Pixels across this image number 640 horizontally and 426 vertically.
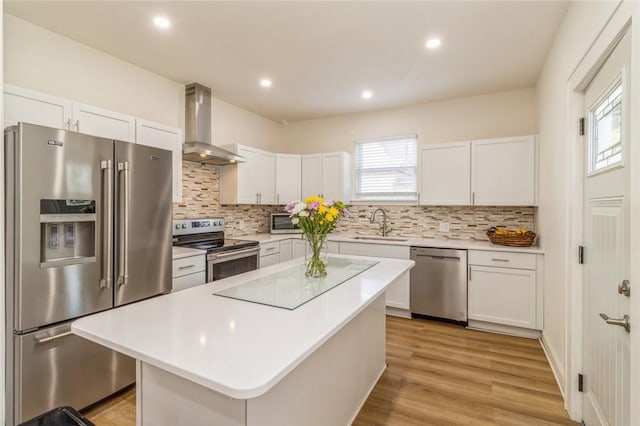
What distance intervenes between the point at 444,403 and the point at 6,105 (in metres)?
3.44

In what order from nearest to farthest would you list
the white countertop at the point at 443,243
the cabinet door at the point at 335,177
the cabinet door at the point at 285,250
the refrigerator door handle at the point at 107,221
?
the refrigerator door handle at the point at 107,221
the white countertop at the point at 443,243
the cabinet door at the point at 285,250
the cabinet door at the point at 335,177

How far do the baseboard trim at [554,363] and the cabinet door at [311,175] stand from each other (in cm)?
305

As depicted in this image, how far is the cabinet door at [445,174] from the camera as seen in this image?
364 cm

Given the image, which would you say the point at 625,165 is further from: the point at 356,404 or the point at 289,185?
the point at 289,185

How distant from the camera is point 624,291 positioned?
1294 millimetres

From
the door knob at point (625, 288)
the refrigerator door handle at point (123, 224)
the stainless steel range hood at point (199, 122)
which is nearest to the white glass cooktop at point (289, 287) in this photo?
the refrigerator door handle at point (123, 224)

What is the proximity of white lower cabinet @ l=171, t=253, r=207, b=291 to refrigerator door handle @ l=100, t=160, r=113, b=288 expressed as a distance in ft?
1.91

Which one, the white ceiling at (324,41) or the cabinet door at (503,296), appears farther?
the cabinet door at (503,296)

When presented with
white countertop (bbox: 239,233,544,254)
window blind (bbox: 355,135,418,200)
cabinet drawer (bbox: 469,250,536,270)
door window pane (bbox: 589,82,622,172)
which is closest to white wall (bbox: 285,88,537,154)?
window blind (bbox: 355,135,418,200)

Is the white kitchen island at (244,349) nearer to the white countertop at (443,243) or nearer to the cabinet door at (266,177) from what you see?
the white countertop at (443,243)

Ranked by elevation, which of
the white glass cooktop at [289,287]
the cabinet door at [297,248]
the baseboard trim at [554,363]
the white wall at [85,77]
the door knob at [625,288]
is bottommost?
the baseboard trim at [554,363]

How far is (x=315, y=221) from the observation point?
6.52 ft

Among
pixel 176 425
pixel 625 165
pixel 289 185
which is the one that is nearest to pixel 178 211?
pixel 289 185

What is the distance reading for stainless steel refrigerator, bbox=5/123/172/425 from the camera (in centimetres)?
176
